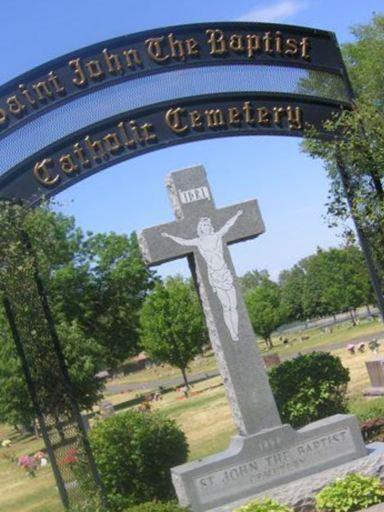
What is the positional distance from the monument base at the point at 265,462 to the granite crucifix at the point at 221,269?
0.26 m

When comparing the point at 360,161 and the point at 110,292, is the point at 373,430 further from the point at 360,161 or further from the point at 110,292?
the point at 110,292

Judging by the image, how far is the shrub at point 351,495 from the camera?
9172mm

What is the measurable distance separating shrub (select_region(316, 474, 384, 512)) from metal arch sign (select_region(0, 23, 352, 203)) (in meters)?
6.22

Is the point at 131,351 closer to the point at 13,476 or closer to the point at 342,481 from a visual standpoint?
the point at 13,476

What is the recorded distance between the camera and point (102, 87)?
12656mm

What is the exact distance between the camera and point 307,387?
14.1m

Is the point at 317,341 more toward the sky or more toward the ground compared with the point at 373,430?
more toward the ground

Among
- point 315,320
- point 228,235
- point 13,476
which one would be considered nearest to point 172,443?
point 228,235

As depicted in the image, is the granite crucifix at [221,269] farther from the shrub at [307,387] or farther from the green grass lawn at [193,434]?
the green grass lawn at [193,434]

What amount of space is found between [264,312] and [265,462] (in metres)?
59.7

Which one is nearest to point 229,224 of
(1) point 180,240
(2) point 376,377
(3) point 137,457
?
(1) point 180,240

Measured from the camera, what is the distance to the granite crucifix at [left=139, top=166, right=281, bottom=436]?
34.7 ft

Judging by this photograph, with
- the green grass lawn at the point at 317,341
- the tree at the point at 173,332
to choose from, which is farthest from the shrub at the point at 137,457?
the green grass lawn at the point at 317,341

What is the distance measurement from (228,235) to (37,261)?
118 inches
